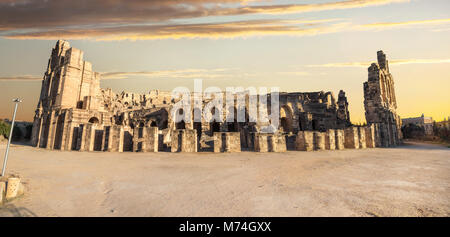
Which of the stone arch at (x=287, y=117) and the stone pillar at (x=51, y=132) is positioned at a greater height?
the stone arch at (x=287, y=117)

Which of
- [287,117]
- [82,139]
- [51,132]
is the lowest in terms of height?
[82,139]

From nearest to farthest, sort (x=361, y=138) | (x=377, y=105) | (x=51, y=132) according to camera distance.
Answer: (x=361, y=138) < (x=51, y=132) < (x=377, y=105)

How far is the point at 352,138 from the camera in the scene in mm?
17422

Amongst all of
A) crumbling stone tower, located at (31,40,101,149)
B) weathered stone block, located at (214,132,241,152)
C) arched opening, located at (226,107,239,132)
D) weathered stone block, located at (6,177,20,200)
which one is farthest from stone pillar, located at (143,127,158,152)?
arched opening, located at (226,107,239,132)

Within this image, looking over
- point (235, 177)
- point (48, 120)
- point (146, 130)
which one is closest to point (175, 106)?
point (146, 130)

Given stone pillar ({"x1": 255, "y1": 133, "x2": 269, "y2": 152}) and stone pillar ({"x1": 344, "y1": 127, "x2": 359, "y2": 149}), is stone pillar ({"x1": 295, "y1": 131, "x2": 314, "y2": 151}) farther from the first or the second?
stone pillar ({"x1": 344, "y1": 127, "x2": 359, "y2": 149})

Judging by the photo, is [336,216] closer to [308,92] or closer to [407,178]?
[407,178]

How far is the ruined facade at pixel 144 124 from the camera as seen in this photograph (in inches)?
592

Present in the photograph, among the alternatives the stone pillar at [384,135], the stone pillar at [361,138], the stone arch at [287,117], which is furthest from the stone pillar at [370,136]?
the stone arch at [287,117]

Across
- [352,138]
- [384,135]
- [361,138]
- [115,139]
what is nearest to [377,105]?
[384,135]

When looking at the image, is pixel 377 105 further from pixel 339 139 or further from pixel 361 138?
pixel 339 139

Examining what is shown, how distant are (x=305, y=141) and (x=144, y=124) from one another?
2380cm

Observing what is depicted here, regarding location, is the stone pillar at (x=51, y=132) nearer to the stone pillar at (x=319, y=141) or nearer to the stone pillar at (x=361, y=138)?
the stone pillar at (x=319, y=141)

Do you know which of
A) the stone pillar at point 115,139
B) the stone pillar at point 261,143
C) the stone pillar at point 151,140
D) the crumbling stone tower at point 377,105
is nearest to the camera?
the stone pillar at point 261,143
